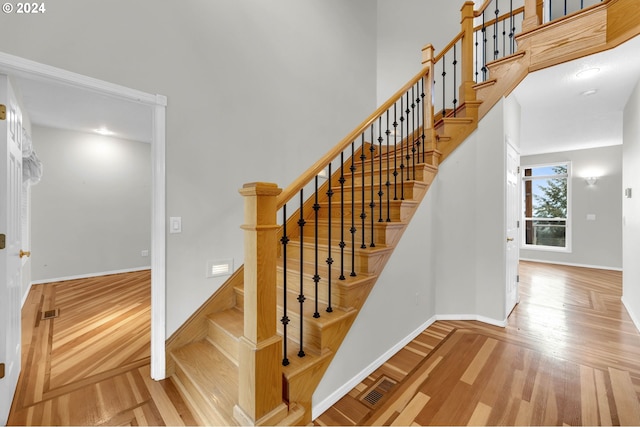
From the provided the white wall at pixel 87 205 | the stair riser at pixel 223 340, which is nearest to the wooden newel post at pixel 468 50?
the stair riser at pixel 223 340

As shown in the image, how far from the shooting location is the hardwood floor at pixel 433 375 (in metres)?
1.61

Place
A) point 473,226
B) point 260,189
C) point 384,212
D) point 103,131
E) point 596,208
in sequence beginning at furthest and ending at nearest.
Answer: point 596,208 < point 103,131 < point 473,226 < point 384,212 < point 260,189

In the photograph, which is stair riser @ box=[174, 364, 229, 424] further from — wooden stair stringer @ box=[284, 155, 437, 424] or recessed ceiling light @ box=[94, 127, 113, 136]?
recessed ceiling light @ box=[94, 127, 113, 136]

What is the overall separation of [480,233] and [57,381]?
389 centimetres

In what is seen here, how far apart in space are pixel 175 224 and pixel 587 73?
4050 mm

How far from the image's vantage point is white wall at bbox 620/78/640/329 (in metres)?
2.73

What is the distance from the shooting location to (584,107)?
11.3ft

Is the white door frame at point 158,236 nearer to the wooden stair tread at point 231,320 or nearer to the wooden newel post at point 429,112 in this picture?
the wooden stair tread at point 231,320

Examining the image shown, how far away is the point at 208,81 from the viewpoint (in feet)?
7.30

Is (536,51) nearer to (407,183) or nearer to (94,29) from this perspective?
(407,183)

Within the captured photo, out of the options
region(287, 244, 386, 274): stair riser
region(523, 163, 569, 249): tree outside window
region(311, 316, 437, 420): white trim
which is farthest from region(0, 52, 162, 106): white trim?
region(523, 163, 569, 249): tree outside window

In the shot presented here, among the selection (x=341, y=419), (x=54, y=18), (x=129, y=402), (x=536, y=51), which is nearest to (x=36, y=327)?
(x=129, y=402)

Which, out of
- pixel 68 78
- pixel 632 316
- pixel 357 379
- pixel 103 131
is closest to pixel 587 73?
pixel 632 316

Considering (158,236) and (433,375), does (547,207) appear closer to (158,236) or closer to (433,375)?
(433,375)
